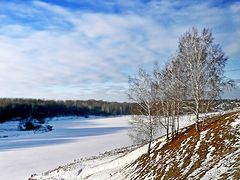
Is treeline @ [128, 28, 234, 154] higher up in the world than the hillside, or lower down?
higher up

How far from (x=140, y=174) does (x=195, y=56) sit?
877 cm

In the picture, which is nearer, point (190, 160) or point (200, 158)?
point (200, 158)

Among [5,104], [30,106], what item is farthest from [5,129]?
[30,106]

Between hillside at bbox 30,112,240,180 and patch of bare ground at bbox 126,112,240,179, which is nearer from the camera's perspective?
patch of bare ground at bbox 126,112,240,179

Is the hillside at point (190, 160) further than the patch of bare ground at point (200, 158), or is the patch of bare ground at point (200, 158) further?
the hillside at point (190, 160)

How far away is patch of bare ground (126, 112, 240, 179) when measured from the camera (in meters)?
16.9

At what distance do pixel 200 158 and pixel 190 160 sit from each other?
762mm

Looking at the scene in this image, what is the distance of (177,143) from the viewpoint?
25312mm

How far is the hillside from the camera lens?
17.2 m

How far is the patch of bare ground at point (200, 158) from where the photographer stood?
665 inches

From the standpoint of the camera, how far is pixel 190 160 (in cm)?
2027

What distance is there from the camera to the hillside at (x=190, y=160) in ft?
56.5

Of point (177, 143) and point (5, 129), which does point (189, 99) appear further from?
point (5, 129)

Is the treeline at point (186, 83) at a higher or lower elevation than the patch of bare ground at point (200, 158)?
higher
